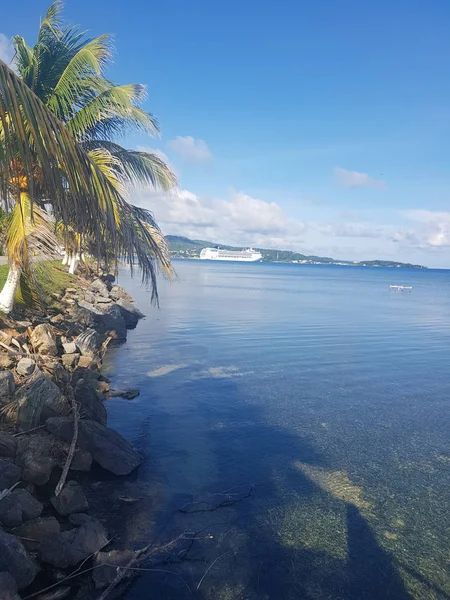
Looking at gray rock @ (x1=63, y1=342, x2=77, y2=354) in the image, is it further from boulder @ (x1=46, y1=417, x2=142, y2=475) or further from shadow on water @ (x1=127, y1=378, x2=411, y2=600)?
shadow on water @ (x1=127, y1=378, x2=411, y2=600)

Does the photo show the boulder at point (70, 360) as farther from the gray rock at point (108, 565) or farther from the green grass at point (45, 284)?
the gray rock at point (108, 565)

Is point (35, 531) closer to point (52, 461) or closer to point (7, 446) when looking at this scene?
point (52, 461)

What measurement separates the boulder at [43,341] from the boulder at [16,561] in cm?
879

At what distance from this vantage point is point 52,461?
8773 millimetres

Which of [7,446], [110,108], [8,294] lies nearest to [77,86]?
[110,108]

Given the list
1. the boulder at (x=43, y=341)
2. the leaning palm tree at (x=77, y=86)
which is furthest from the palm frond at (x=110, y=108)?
the boulder at (x=43, y=341)

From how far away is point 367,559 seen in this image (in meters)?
7.34

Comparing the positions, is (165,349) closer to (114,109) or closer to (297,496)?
(114,109)

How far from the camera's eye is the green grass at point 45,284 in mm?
17788

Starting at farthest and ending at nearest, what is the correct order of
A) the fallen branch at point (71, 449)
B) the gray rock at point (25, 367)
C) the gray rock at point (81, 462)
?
the gray rock at point (25, 367), the gray rock at point (81, 462), the fallen branch at point (71, 449)

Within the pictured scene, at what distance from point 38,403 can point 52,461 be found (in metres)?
1.84

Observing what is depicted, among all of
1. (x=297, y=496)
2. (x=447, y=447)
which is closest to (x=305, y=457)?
(x=297, y=496)

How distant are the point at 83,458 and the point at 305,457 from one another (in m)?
5.58

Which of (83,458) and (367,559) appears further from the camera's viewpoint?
(83,458)
